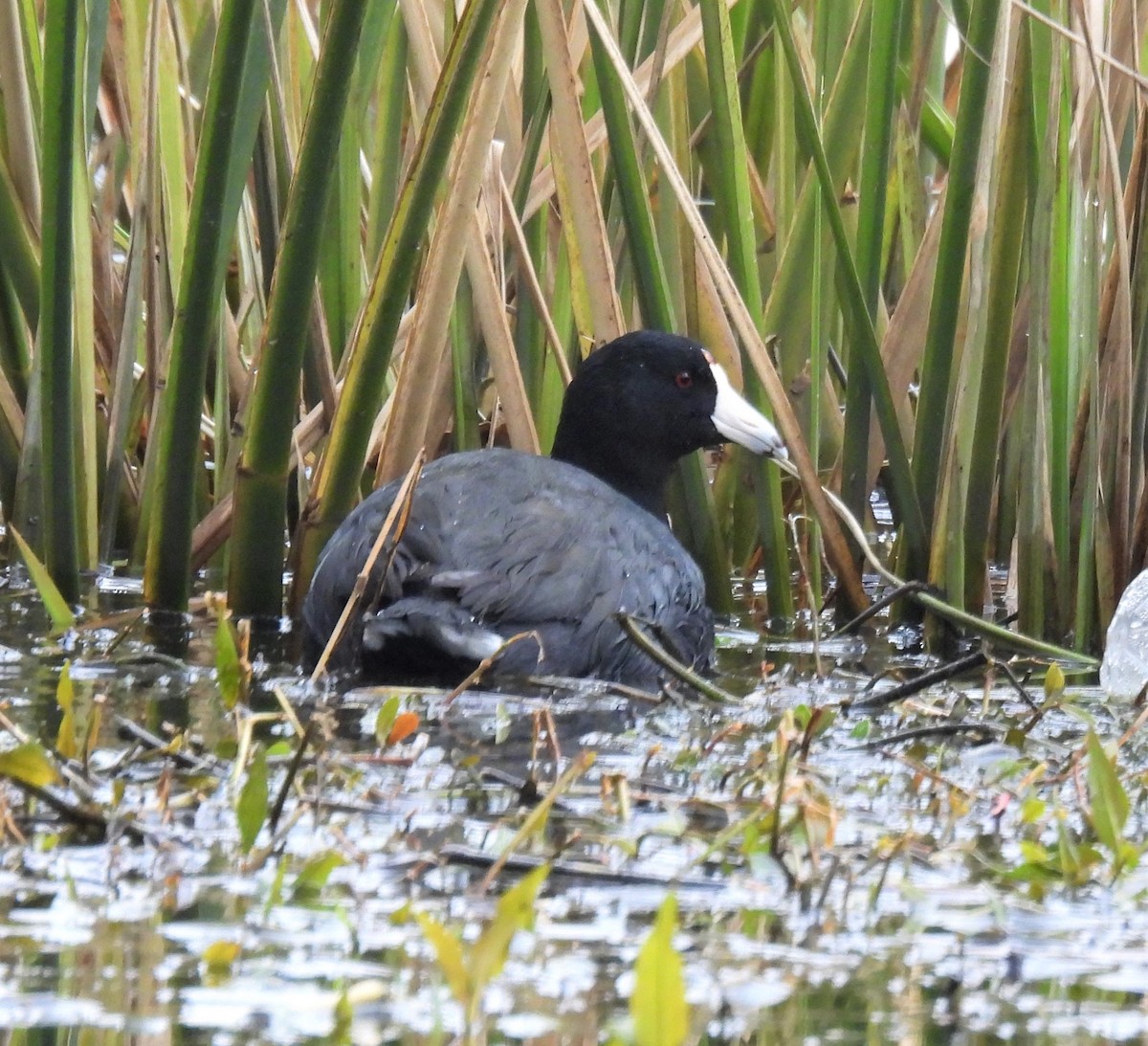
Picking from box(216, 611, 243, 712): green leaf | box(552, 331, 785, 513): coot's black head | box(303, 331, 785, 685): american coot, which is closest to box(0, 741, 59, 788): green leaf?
box(216, 611, 243, 712): green leaf

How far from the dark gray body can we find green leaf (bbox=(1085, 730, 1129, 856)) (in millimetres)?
1305

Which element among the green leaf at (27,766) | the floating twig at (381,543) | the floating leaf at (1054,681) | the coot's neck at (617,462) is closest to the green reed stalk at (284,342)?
the floating twig at (381,543)

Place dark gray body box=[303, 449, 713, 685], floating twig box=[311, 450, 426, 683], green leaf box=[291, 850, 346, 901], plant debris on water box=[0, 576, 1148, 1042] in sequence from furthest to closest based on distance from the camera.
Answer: dark gray body box=[303, 449, 713, 685], floating twig box=[311, 450, 426, 683], green leaf box=[291, 850, 346, 901], plant debris on water box=[0, 576, 1148, 1042]

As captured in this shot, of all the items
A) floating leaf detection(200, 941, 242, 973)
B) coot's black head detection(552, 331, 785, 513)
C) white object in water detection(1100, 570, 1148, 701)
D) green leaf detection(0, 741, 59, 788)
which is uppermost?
coot's black head detection(552, 331, 785, 513)

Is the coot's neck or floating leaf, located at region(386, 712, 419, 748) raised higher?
the coot's neck

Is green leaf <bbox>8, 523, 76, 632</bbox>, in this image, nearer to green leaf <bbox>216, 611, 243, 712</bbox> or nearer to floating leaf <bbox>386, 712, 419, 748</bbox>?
green leaf <bbox>216, 611, 243, 712</bbox>

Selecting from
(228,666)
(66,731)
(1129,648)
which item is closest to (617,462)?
(1129,648)

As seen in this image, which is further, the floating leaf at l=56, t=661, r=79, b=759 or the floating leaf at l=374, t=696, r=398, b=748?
the floating leaf at l=374, t=696, r=398, b=748

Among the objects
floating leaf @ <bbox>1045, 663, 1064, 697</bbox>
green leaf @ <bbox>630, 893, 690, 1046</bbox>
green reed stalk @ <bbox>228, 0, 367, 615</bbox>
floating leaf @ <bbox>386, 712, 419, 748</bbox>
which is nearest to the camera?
green leaf @ <bbox>630, 893, 690, 1046</bbox>

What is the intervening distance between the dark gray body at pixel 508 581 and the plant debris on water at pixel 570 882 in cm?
37

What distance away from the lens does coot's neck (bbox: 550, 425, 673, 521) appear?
4289 millimetres

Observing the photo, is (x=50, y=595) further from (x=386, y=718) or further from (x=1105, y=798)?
(x=1105, y=798)

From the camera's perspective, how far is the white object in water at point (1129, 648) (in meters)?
3.19

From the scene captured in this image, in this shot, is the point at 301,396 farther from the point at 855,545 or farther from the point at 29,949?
the point at 29,949
